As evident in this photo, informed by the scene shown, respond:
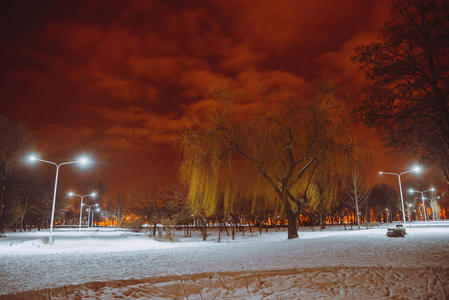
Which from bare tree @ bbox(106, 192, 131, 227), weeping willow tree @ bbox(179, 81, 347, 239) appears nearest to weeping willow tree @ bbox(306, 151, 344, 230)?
weeping willow tree @ bbox(179, 81, 347, 239)

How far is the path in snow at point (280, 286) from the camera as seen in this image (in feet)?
19.2

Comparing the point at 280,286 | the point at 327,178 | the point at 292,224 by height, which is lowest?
the point at 280,286

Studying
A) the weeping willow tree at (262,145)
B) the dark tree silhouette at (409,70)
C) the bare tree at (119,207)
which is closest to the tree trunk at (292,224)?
the weeping willow tree at (262,145)

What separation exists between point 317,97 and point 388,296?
11878 mm

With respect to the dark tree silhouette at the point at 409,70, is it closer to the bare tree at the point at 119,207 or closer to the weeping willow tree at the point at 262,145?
the weeping willow tree at the point at 262,145

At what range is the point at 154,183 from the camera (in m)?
37.8

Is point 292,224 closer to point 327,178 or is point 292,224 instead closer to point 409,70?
point 327,178

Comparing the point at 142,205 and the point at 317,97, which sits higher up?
the point at 317,97

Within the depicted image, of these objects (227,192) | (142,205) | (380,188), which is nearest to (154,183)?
(142,205)

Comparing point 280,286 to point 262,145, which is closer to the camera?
point 280,286

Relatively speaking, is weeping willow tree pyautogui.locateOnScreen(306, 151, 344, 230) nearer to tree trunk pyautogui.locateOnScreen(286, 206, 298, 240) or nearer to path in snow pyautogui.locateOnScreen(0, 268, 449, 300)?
tree trunk pyautogui.locateOnScreen(286, 206, 298, 240)

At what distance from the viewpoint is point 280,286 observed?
6.27m

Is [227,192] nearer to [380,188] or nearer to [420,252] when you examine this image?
[420,252]

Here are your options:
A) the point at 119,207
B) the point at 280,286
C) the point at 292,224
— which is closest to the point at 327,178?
the point at 292,224
